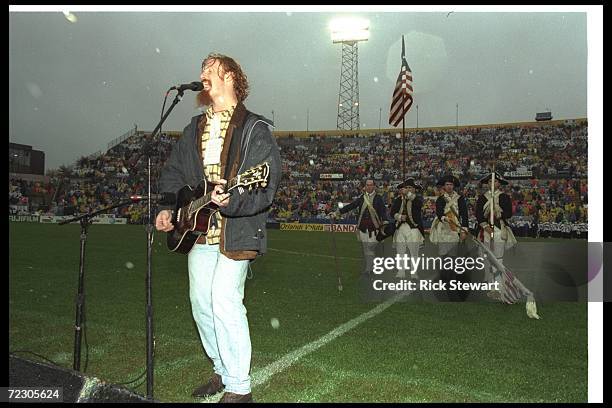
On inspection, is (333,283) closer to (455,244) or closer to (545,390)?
(455,244)

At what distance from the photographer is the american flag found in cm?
1126

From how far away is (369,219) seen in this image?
33.9 feet

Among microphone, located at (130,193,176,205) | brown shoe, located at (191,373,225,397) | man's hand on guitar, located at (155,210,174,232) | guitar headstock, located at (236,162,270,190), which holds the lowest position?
brown shoe, located at (191,373,225,397)

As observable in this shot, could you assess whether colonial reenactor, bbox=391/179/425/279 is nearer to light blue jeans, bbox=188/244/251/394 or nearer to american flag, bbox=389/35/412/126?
american flag, bbox=389/35/412/126

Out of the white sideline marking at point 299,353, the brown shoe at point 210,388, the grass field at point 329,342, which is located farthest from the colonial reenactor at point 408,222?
the brown shoe at point 210,388

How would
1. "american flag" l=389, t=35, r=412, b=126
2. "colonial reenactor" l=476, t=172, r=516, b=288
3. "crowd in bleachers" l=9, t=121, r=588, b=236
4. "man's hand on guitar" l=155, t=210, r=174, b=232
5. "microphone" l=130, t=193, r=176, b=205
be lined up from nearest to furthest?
"microphone" l=130, t=193, r=176, b=205 → "man's hand on guitar" l=155, t=210, r=174, b=232 → "colonial reenactor" l=476, t=172, r=516, b=288 → "american flag" l=389, t=35, r=412, b=126 → "crowd in bleachers" l=9, t=121, r=588, b=236

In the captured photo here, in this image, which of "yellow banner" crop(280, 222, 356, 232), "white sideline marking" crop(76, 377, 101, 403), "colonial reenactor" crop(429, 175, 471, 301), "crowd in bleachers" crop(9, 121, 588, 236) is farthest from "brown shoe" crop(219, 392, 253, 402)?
"crowd in bleachers" crop(9, 121, 588, 236)

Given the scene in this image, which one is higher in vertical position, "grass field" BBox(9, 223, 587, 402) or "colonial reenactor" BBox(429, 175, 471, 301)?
"colonial reenactor" BBox(429, 175, 471, 301)

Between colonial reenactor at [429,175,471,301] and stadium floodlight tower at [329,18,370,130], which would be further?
stadium floodlight tower at [329,18,370,130]

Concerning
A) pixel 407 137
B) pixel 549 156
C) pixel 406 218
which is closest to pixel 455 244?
pixel 406 218

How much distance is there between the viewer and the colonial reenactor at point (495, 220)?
812 centimetres

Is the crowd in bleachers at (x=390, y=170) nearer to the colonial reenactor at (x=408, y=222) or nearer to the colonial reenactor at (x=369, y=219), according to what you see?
the colonial reenactor at (x=369, y=219)

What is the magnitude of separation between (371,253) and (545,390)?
657 centimetres

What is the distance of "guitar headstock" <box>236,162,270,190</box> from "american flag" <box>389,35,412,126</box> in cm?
844
